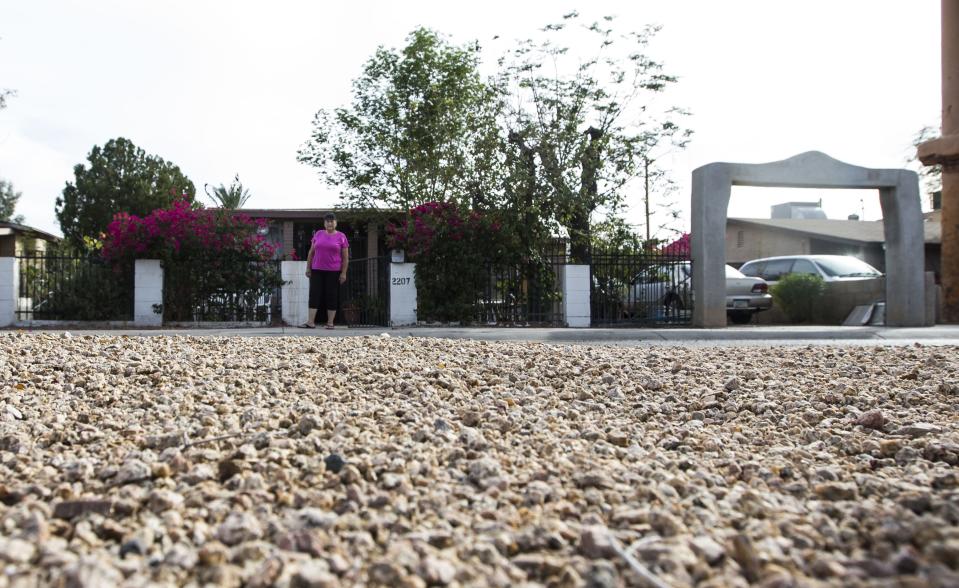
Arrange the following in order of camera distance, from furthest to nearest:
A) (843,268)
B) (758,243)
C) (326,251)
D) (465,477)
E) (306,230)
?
(758,243) < (306,230) < (843,268) < (326,251) < (465,477)

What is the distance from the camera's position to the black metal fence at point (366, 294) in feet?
43.7

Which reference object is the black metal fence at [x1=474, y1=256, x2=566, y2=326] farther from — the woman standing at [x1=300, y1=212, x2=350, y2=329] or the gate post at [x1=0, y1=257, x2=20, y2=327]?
the gate post at [x1=0, y1=257, x2=20, y2=327]

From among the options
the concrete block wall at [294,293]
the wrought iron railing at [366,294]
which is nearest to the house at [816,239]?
the wrought iron railing at [366,294]

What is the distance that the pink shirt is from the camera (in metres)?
10.6

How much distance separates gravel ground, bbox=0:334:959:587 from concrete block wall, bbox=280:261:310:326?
297 inches

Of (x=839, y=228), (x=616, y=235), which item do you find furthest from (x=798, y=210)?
(x=616, y=235)

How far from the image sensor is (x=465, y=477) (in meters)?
2.77

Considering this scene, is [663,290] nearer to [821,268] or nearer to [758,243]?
[821,268]

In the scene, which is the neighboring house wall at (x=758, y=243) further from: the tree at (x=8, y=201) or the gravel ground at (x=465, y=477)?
the tree at (x=8, y=201)

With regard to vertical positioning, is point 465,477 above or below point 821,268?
below

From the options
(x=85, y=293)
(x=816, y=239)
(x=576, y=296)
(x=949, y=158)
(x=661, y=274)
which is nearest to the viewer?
Answer: (x=85, y=293)

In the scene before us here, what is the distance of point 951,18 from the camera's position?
1553 centimetres

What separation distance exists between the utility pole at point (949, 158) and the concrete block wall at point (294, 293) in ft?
40.7

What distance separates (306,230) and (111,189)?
13.7m
